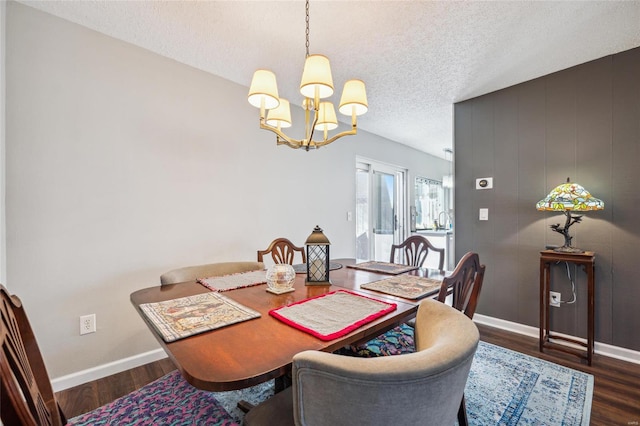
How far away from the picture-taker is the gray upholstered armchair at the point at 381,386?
22.6 inches

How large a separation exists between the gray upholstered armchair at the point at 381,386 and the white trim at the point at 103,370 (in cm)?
203

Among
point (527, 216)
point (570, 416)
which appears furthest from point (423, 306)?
point (527, 216)

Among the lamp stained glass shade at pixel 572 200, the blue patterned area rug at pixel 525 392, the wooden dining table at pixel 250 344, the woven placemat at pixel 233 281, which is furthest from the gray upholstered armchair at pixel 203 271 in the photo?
the lamp stained glass shade at pixel 572 200

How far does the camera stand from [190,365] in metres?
0.74

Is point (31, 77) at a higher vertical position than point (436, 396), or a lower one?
higher

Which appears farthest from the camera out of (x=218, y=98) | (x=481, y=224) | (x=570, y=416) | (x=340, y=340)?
(x=481, y=224)

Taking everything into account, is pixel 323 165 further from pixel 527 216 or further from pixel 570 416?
pixel 570 416

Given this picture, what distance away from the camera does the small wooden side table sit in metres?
2.12

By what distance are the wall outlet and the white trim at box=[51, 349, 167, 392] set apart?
25cm

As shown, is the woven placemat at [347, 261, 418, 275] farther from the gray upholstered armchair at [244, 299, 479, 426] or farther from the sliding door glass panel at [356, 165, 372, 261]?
the sliding door glass panel at [356, 165, 372, 261]

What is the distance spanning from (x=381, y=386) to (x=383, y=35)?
2126mm

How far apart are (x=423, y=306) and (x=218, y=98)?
2430 millimetres

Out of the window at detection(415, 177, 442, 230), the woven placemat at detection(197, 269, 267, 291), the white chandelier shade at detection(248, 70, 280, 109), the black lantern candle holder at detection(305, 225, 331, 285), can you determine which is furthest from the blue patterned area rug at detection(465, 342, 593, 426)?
the window at detection(415, 177, 442, 230)

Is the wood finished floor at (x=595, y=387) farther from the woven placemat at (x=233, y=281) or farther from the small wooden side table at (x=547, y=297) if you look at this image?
the woven placemat at (x=233, y=281)
